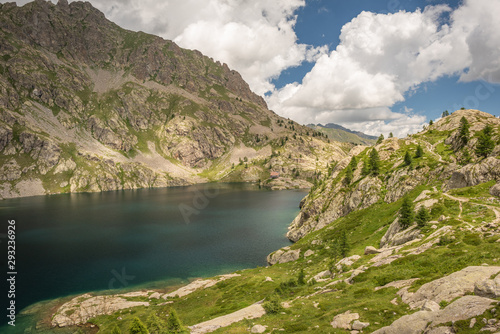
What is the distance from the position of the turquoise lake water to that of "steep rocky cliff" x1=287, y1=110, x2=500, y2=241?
76.7ft

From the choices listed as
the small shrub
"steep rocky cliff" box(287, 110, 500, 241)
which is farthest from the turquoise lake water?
the small shrub

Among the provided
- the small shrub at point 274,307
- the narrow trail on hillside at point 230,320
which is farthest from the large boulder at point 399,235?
the narrow trail on hillside at point 230,320

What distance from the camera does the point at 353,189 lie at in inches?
3807

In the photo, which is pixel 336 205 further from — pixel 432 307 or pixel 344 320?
pixel 432 307

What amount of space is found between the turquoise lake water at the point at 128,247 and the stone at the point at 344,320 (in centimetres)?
6281

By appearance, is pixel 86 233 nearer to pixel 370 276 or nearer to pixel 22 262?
pixel 22 262

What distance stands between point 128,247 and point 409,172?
10801 cm

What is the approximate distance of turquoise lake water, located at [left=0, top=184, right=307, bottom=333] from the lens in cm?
7344

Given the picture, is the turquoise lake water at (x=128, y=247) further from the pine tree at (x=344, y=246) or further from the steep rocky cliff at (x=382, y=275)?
the pine tree at (x=344, y=246)

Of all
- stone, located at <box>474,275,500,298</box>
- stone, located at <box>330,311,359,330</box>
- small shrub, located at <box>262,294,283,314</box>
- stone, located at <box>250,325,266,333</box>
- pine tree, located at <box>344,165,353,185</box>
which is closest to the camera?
stone, located at <box>474,275,500,298</box>

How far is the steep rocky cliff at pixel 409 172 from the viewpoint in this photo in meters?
62.6

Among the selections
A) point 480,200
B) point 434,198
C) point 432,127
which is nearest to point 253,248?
point 434,198

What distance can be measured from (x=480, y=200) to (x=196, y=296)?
2385 inches

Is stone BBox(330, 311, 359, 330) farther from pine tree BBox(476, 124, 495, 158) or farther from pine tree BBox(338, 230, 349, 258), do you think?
pine tree BBox(476, 124, 495, 158)
